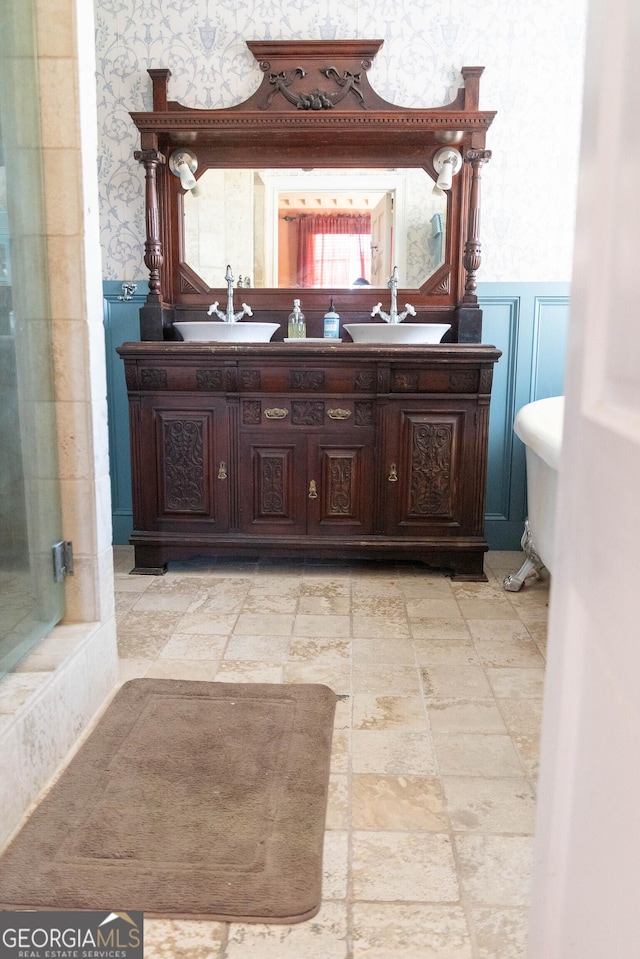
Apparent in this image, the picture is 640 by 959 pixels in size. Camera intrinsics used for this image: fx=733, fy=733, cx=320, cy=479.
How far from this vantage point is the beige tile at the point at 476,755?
164cm

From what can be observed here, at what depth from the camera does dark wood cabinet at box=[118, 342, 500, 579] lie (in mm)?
2879

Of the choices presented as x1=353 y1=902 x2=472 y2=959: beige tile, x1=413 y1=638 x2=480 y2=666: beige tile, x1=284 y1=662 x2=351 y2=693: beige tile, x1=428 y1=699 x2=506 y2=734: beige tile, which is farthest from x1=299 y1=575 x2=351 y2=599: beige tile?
x1=353 y1=902 x2=472 y2=959: beige tile

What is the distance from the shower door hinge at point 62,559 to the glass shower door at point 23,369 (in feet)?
0.04

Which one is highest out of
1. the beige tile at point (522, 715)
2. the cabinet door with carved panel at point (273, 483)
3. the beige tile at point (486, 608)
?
the cabinet door with carved panel at point (273, 483)

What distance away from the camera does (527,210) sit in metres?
3.29

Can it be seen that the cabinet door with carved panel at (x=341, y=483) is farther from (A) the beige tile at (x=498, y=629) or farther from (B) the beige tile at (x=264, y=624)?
(A) the beige tile at (x=498, y=629)

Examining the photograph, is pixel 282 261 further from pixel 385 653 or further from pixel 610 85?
pixel 610 85

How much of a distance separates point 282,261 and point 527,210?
1125 millimetres

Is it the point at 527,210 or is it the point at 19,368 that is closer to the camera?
the point at 19,368

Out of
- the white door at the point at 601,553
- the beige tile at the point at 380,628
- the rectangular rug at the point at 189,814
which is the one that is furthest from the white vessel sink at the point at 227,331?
the white door at the point at 601,553

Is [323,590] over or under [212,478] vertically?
under

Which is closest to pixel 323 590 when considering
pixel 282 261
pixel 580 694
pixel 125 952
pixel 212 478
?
pixel 212 478

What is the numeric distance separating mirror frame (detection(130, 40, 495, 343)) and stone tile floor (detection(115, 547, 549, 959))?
3.94 feet

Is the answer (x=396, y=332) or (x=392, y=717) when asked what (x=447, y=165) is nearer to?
(x=396, y=332)
